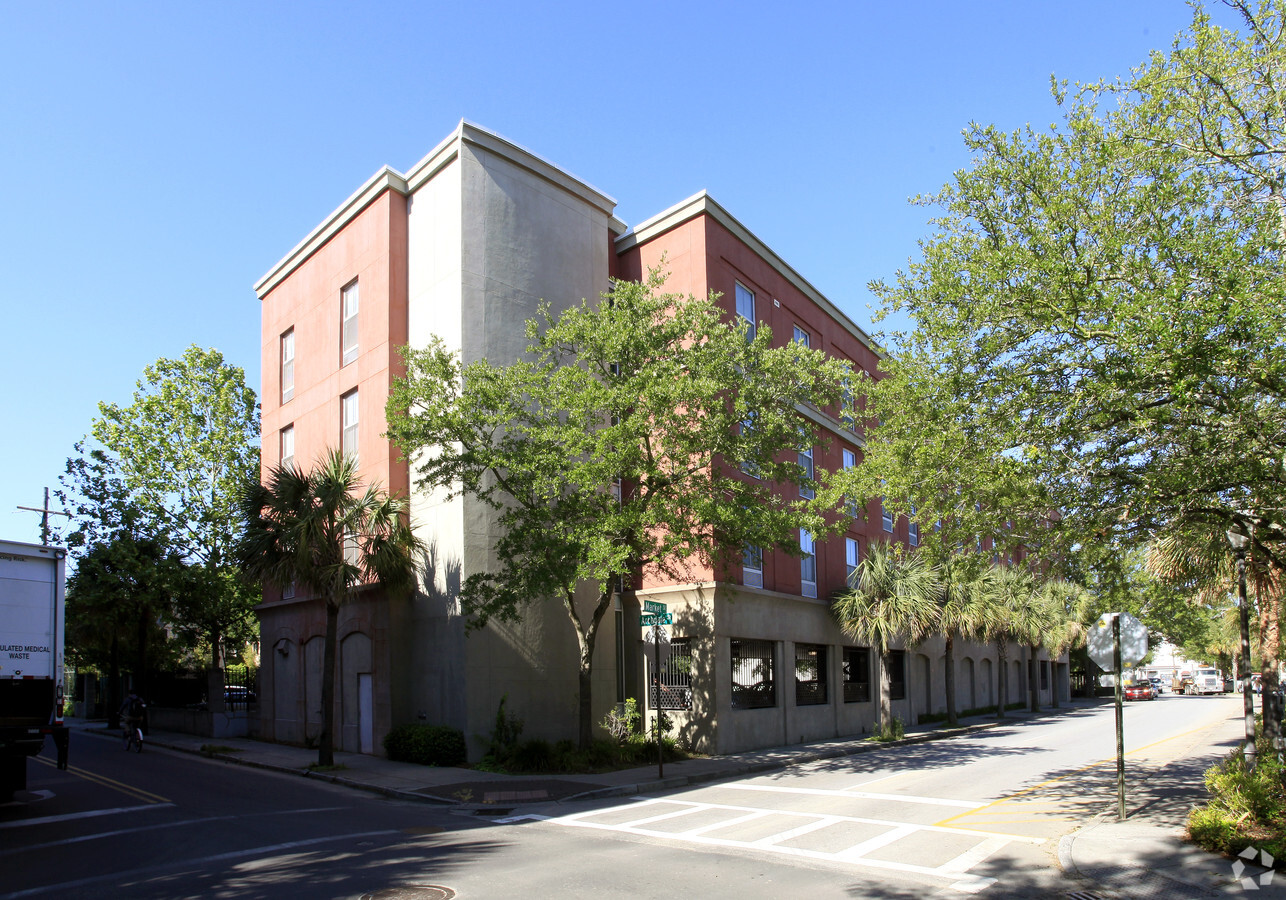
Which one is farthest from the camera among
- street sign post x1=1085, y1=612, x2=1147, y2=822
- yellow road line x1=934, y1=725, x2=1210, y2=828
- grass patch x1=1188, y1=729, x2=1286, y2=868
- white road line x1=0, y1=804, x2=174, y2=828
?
white road line x1=0, y1=804, x2=174, y2=828

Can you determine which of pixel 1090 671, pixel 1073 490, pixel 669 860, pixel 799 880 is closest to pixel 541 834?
pixel 669 860

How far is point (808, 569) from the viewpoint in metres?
29.2

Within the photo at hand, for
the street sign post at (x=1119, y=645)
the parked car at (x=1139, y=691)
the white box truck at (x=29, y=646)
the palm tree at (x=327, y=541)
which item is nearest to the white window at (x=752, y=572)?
the palm tree at (x=327, y=541)

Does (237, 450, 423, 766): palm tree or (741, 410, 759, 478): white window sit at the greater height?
(741, 410, 759, 478): white window

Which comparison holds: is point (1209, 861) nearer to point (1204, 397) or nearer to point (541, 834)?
point (1204, 397)

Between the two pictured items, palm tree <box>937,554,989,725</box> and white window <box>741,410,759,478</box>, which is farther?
palm tree <box>937,554,989,725</box>

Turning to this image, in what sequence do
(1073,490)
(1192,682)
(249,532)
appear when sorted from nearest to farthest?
(1073,490), (249,532), (1192,682)

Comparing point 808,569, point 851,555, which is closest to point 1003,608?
point 851,555

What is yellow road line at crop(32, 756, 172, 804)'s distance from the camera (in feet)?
52.0

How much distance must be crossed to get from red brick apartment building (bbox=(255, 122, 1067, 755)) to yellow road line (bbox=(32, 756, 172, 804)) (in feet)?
19.1

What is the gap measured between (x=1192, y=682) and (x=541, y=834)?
84.2 metres

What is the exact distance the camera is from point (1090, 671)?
67.4 metres

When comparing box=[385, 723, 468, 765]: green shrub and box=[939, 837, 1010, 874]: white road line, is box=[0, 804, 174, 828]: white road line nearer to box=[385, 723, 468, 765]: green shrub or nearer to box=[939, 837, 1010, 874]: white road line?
box=[385, 723, 468, 765]: green shrub

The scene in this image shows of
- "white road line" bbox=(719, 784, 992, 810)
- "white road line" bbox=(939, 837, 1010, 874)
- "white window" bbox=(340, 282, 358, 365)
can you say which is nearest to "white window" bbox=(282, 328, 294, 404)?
"white window" bbox=(340, 282, 358, 365)
